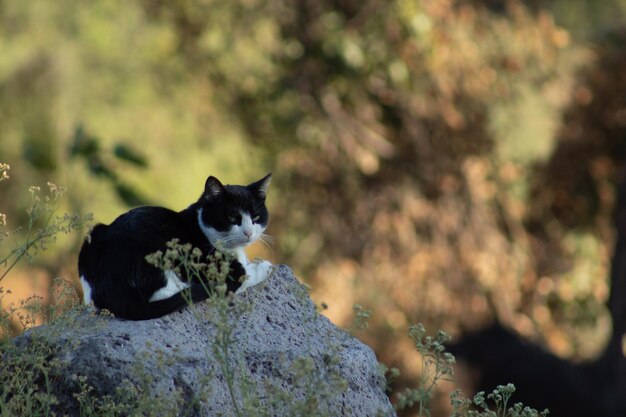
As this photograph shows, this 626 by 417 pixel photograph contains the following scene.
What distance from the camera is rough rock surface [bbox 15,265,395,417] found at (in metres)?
3.58

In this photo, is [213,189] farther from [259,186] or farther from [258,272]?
[258,272]

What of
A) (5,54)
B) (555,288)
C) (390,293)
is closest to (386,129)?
(390,293)

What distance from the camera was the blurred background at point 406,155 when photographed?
34.0ft

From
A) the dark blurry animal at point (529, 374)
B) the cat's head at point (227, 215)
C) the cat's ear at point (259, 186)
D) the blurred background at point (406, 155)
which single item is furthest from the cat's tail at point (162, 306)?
the blurred background at point (406, 155)

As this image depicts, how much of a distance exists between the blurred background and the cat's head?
17.1ft

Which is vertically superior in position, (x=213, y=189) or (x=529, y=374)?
(x=213, y=189)

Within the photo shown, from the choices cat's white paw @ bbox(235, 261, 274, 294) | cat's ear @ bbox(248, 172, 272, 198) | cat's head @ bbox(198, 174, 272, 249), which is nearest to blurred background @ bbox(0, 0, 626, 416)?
cat's ear @ bbox(248, 172, 272, 198)

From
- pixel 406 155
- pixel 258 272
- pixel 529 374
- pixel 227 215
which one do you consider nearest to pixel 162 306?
pixel 258 272

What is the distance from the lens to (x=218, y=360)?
354 centimetres

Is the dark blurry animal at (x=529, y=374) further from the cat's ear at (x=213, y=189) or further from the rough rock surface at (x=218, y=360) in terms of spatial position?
the rough rock surface at (x=218, y=360)

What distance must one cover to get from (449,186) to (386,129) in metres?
0.84

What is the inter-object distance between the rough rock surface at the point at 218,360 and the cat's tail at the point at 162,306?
0.12 feet

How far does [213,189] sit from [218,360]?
1277 millimetres

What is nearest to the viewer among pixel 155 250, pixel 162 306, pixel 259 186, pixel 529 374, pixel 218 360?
pixel 218 360
